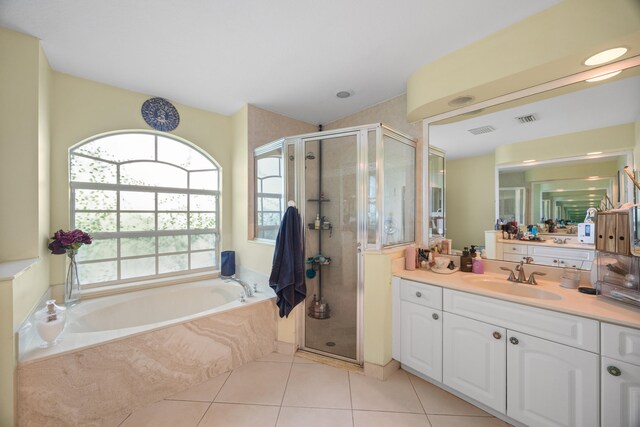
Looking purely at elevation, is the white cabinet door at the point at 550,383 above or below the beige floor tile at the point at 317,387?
above

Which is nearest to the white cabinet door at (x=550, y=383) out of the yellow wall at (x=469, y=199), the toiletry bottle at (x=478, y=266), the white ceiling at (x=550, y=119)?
the toiletry bottle at (x=478, y=266)

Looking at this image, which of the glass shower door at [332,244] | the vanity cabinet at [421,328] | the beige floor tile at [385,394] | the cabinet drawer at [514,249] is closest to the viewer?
the beige floor tile at [385,394]

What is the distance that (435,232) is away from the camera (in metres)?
2.35

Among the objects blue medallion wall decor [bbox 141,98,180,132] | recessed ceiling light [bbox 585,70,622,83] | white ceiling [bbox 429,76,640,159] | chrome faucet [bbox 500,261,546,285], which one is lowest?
chrome faucet [bbox 500,261,546,285]

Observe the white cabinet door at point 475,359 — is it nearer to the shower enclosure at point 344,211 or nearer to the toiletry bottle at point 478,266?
the toiletry bottle at point 478,266

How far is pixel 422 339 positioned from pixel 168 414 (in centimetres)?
183

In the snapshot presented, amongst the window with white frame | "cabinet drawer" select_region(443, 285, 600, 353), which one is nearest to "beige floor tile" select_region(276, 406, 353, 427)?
"cabinet drawer" select_region(443, 285, 600, 353)

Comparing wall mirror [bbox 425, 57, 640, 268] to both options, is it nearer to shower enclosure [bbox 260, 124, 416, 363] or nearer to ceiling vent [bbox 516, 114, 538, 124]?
ceiling vent [bbox 516, 114, 538, 124]

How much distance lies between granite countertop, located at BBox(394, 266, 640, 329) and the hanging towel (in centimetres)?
88

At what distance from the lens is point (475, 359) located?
5.31 feet

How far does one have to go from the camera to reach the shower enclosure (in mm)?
2186

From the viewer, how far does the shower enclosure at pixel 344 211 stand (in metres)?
2.19

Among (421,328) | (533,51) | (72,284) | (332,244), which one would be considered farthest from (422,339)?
(72,284)

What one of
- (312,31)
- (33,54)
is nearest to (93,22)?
(33,54)
